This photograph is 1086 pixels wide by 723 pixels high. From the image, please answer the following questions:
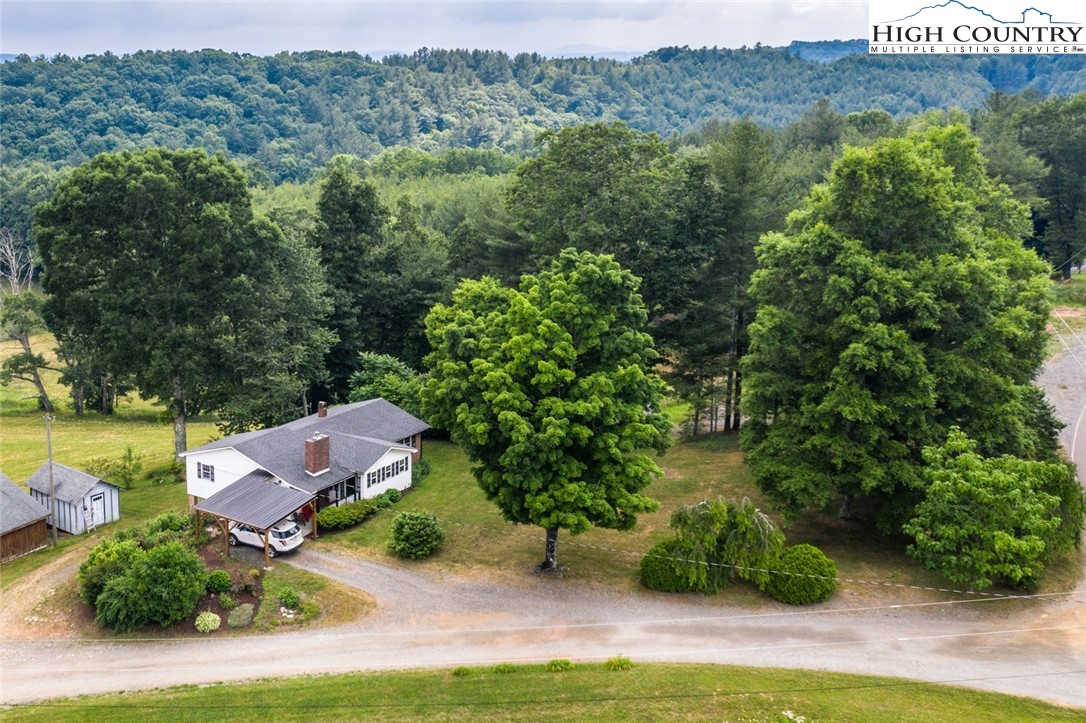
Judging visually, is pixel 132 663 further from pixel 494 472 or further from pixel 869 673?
pixel 869 673

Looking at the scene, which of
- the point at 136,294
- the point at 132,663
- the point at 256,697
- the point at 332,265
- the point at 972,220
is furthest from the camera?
the point at 332,265

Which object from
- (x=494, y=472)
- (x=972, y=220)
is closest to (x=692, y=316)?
(x=972, y=220)

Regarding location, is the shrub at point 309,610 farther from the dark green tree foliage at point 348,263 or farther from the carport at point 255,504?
the dark green tree foliage at point 348,263

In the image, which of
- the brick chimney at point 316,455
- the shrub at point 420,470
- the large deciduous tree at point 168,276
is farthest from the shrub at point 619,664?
the large deciduous tree at point 168,276

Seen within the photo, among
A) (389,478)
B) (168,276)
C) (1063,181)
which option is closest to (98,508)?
(168,276)

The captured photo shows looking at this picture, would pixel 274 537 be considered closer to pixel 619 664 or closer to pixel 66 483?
pixel 66 483

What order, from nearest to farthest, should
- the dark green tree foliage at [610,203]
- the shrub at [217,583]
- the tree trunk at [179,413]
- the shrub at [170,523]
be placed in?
the shrub at [217,583] < the shrub at [170,523] < the tree trunk at [179,413] < the dark green tree foliage at [610,203]
